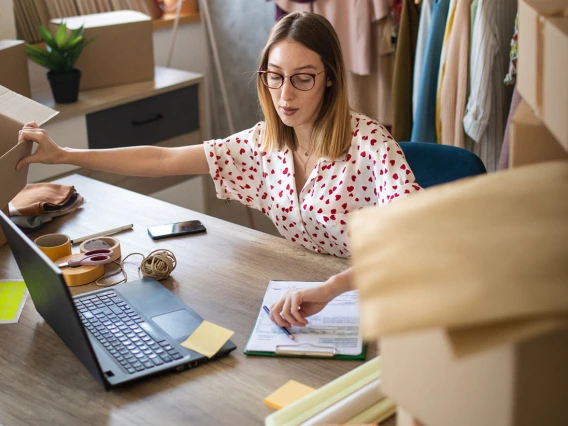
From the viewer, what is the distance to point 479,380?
2.58ft

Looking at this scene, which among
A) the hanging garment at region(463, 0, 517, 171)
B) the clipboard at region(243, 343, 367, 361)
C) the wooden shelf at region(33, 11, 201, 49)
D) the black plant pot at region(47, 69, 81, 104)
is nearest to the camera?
the clipboard at region(243, 343, 367, 361)

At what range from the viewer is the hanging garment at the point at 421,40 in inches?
111

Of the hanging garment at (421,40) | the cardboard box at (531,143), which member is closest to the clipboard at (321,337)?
the cardboard box at (531,143)

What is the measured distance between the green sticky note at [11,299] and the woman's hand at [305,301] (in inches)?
21.7

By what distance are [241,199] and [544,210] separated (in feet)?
4.65

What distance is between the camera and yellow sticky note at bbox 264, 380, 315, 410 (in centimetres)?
123

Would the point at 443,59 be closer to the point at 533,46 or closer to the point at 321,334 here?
the point at 321,334

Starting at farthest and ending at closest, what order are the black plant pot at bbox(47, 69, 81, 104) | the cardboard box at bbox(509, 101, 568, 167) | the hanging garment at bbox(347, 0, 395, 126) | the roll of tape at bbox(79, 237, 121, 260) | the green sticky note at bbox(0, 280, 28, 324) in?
the hanging garment at bbox(347, 0, 395, 126)
the black plant pot at bbox(47, 69, 81, 104)
the roll of tape at bbox(79, 237, 121, 260)
the green sticky note at bbox(0, 280, 28, 324)
the cardboard box at bbox(509, 101, 568, 167)

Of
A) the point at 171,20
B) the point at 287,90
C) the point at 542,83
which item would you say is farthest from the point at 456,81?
the point at 542,83

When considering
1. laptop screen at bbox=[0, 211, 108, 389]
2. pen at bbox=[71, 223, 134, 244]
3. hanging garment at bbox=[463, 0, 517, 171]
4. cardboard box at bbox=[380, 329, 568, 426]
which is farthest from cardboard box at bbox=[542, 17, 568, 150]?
hanging garment at bbox=[463, 0, 517, 171]

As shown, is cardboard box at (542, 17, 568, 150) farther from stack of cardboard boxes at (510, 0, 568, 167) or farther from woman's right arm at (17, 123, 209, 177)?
woman's right arm at (17, 123, 209, 177)

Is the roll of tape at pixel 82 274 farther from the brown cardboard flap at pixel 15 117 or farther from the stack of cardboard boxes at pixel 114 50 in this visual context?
the stack of cardboard boxes at pixel 114 50

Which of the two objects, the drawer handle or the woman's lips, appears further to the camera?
the drawer handle

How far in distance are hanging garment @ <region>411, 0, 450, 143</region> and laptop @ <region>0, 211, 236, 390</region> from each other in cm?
157
